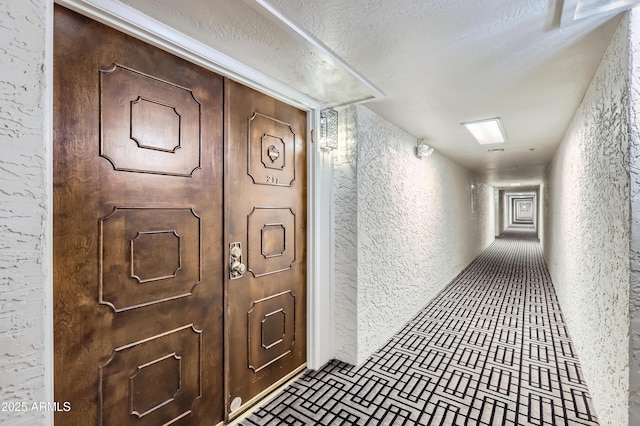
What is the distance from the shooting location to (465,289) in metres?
4.19

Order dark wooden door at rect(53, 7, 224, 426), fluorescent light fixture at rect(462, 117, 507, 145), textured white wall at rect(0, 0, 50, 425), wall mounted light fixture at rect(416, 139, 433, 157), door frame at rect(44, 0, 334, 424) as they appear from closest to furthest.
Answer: textured white wall at rect(0, 0, 50, 425)
door frame at rect(44, 0, 334, 424)
dark wooden door at rect(53, 7, 224, 426)
fluorescent light fixture at rect(462, 117, 507, 145)
wall mounted light fixture at rect(416, 139, 433, 157)

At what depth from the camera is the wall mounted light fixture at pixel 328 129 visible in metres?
2.10

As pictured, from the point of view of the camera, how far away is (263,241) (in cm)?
179

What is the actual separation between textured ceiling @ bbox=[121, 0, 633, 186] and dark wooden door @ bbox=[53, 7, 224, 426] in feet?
0.90

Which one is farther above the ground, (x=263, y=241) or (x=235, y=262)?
(x=263, y=241)

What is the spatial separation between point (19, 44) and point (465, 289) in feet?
15.9

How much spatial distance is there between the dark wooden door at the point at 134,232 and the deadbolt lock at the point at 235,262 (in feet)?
0.24

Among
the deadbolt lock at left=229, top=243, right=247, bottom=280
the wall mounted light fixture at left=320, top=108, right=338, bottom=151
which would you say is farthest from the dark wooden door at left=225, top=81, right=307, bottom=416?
the wall mounted light fixture at left=320, top=108, right=338, bottom=151

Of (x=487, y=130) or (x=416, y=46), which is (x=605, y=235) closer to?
(x=416, y=46)

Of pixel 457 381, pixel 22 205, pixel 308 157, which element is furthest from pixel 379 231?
pixel 22 205

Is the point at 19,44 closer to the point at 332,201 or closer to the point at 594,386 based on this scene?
the point at 332,201

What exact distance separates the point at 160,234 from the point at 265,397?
1.26 metres

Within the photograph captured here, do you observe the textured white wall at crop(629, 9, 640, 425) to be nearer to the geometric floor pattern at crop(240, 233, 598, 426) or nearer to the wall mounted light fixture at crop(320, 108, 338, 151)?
the geometric floor pattern at crop(240, 233, 598, 426)

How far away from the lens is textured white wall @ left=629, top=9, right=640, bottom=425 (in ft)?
3.65
